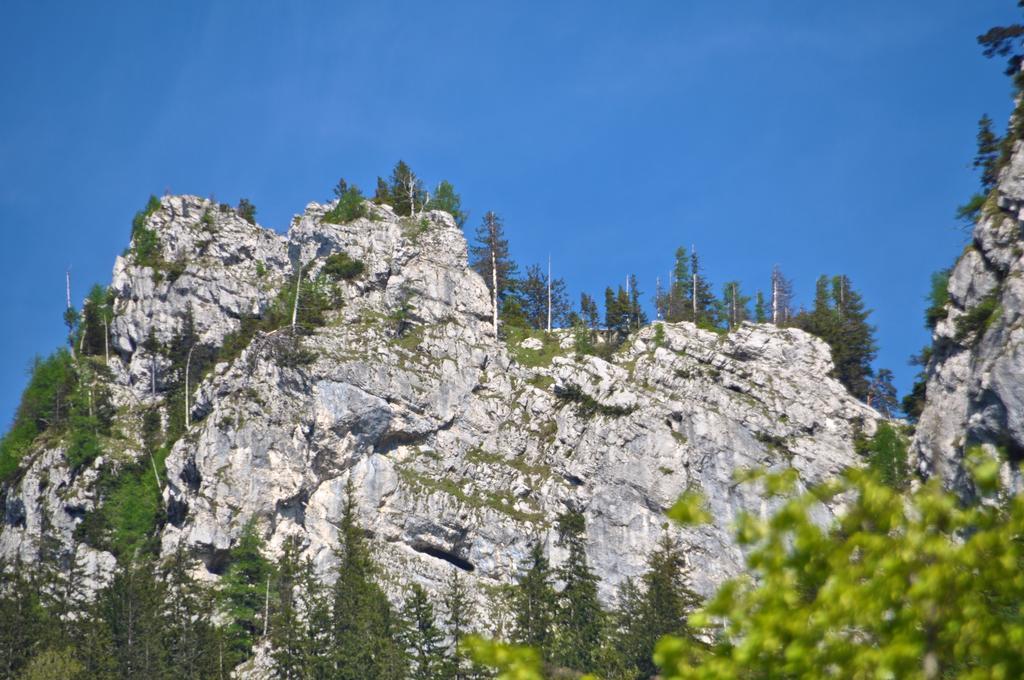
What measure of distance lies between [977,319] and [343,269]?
5222 cm

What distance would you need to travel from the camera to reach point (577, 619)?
2141 inches

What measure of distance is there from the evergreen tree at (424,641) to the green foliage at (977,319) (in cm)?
3709

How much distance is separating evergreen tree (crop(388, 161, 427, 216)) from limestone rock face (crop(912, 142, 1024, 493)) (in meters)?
53.1

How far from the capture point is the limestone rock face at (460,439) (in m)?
69.9

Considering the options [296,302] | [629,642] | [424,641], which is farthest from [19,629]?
[296,302]

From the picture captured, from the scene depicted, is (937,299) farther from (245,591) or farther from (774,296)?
(245,591)

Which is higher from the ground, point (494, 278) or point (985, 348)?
point (494, 278)

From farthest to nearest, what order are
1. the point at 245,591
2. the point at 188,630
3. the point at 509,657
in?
the point at 245,591 → the point at 188,630 → the point at 509,657

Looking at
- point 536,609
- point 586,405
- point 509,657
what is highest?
point 586,405

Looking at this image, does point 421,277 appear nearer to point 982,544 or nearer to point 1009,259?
point 1009,259

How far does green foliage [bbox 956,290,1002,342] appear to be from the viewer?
2307 inches

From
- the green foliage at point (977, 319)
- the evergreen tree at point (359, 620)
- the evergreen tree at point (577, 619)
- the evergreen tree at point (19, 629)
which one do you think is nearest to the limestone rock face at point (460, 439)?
the evergreen tree at point (359, 620)

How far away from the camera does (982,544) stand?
728 centimetres

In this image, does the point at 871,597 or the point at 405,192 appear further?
the point at 405,192
